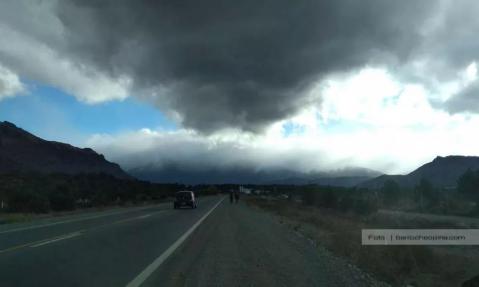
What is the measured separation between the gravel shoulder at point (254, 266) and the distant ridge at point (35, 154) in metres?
112

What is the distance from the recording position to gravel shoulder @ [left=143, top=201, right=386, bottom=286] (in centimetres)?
1053

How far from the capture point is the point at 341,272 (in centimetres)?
1200

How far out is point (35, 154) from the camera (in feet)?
479

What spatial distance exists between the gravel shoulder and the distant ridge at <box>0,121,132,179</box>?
11180 cm

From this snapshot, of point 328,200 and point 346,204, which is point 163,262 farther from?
point 328,200

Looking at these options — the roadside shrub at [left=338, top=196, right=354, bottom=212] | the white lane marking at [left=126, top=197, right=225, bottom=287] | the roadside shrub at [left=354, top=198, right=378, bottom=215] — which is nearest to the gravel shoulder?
the white lane marking at [left=126, top=197, right=225, bottom=287]

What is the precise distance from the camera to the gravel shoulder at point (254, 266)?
34.6 ft

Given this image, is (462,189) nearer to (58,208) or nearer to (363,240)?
(58,208)

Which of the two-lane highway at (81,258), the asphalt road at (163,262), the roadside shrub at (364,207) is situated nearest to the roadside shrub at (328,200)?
the roadside shrub at (364,207)

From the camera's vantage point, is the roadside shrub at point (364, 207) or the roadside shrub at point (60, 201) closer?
the roadside shrub at point (60, 201)

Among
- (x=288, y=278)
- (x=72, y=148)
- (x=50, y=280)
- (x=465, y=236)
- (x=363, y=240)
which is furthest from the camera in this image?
(x=72, y=148)

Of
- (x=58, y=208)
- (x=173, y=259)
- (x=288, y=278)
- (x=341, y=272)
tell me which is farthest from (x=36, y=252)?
(x=58, y=208)

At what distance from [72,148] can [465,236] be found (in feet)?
547

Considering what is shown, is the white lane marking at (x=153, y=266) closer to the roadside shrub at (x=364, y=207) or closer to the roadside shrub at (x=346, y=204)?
the roadside shrub at (x=364, y=207)
